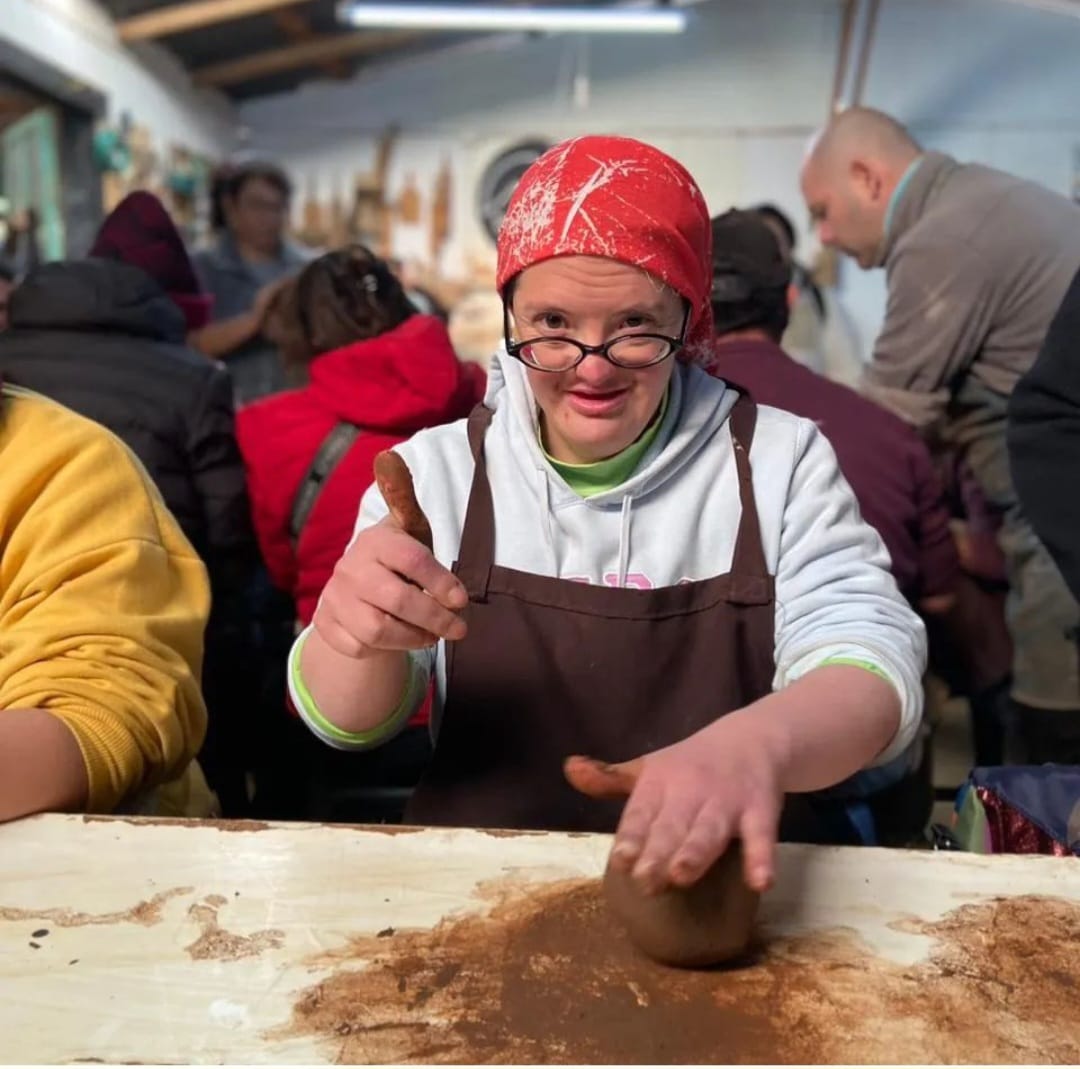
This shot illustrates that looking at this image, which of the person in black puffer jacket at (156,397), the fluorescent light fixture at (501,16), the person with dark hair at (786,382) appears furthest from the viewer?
the fluorescent light fixture at (501,16)

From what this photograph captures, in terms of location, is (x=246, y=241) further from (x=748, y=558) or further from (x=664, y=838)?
(x=664, y=838)

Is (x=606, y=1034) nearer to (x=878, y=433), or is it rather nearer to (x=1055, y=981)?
(x=1055, y=981)

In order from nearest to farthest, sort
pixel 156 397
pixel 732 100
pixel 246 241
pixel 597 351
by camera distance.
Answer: pixel 597 351 → pixel 156 397 → pixel 246 241 → pixel 732 100

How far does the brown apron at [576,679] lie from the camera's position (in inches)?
50.6

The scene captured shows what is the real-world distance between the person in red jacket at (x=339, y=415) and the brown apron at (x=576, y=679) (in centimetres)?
114

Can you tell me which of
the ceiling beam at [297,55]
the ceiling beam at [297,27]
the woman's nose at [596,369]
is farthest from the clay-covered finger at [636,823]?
the ceiling beam at [297,55]

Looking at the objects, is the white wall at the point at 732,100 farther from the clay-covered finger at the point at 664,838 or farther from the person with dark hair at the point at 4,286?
the clay-covered finger at the point at 664,838

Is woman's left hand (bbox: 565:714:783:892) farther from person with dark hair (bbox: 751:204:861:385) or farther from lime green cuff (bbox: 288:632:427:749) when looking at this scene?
person with dark hair (bbox: 751:204:861:385)

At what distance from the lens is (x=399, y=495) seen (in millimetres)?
1047

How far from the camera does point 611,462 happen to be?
4.33 ft

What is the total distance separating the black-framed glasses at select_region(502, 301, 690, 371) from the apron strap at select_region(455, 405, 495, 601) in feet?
0.53

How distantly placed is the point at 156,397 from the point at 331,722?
1436 mm

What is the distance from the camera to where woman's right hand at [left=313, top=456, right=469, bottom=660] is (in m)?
1.02

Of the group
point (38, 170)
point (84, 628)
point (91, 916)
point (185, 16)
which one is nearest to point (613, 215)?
point (84, 628)
